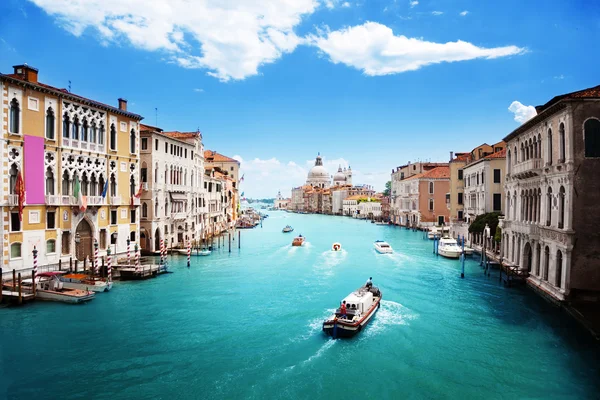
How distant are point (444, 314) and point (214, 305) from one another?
386 inches

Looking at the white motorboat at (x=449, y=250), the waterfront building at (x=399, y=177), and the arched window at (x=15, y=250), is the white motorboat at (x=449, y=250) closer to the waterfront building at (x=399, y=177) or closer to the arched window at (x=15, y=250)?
the arched window at (x=15, y=250)

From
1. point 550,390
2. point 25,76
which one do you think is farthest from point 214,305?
point 25,76

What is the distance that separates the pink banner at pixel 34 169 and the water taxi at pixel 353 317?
615 inches

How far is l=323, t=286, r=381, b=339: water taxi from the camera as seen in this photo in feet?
49.7

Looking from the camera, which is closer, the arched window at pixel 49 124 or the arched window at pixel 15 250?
the arched window at pixel 15 250

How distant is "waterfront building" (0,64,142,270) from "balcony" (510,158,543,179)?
74.5ft

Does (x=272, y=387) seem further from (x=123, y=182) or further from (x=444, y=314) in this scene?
(x=123, y=182)

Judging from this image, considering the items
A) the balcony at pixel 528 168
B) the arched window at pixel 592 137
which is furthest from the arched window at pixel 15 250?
the arched window at pixel 592 137

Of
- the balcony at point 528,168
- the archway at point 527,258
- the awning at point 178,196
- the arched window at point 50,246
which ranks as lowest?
the archway at point 527,258

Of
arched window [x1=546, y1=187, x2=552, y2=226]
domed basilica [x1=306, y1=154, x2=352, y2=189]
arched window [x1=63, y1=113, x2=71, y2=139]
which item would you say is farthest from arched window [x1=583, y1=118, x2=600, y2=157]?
domed basilica [x1=306, y1=154, x2=352, y2=189]

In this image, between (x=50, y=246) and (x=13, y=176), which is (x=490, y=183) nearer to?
(x=50, y=246)

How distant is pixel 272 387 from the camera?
37.8 feet

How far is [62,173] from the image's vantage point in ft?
76.1

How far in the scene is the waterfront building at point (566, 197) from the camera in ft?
54.8
